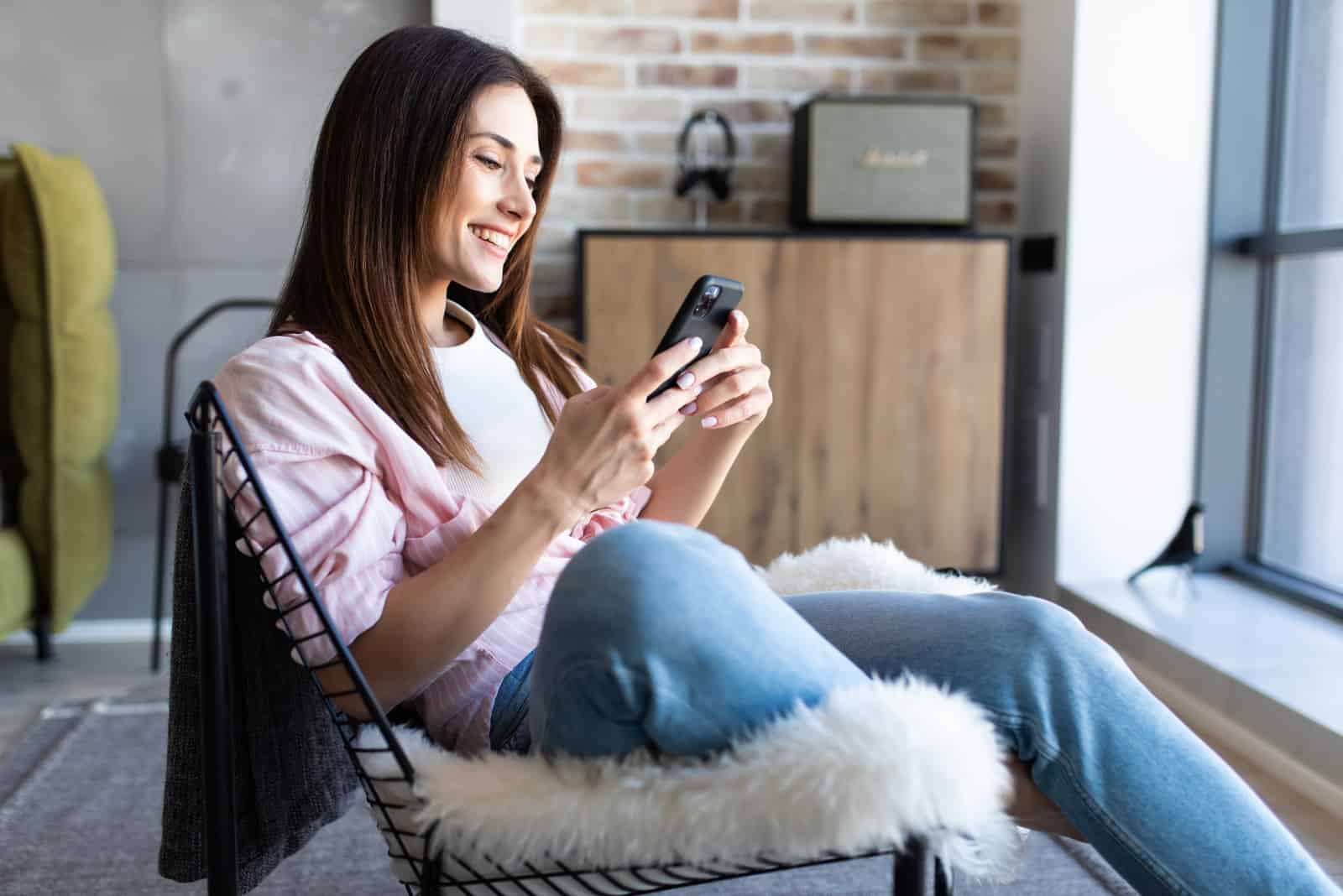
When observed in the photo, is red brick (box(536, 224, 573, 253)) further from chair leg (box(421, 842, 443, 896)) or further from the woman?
chair leg (box(421, 842, 443, 896))

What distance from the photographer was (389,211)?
1.24 metres

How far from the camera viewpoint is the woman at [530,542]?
859 mm

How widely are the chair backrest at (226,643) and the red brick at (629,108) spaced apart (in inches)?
84.7

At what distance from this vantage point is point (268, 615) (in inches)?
43.1

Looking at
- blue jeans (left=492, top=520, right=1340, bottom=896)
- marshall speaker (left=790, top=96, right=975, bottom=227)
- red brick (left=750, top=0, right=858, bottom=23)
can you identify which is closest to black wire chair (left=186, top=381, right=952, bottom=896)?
blue jeans (left=492, top=520, right=1340, bottom=896)

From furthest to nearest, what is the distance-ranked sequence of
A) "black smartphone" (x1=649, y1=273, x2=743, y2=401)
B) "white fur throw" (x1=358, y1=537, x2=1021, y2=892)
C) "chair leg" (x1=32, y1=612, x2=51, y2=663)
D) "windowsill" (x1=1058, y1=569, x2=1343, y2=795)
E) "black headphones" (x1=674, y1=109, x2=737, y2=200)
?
"black headphones" (x1=674, y1=109, x2=737, y2=200), "chair leg" (x1=32, y1=612, x2=51, y2=663), "windowsill" (x1=1058, y1=569, x2=1343, y2=795), "black smartphone" (x1=649, y1=273, x2=743, y2=401), "white fur throw" (x1=358, y1=537, x2=1021, y2=892)

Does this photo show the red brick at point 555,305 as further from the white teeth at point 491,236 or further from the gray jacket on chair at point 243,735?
the gray jacket on chair at point 243,735

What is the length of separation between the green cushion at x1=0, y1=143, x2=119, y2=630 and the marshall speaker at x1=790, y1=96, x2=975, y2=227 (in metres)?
1.58

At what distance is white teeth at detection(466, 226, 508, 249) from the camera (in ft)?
4.34

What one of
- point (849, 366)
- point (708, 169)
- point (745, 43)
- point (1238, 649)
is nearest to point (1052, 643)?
point (1238, 649)

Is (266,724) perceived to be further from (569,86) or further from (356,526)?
(569,86)

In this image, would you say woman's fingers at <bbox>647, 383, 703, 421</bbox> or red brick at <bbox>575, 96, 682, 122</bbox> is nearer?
woman's fingers at <bbox>647, 383, 703, 421</bbox>

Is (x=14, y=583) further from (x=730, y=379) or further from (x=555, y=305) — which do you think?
(x=730, y=379)

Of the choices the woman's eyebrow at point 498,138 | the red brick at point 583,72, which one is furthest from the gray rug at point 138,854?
the red brick at point 583,72
